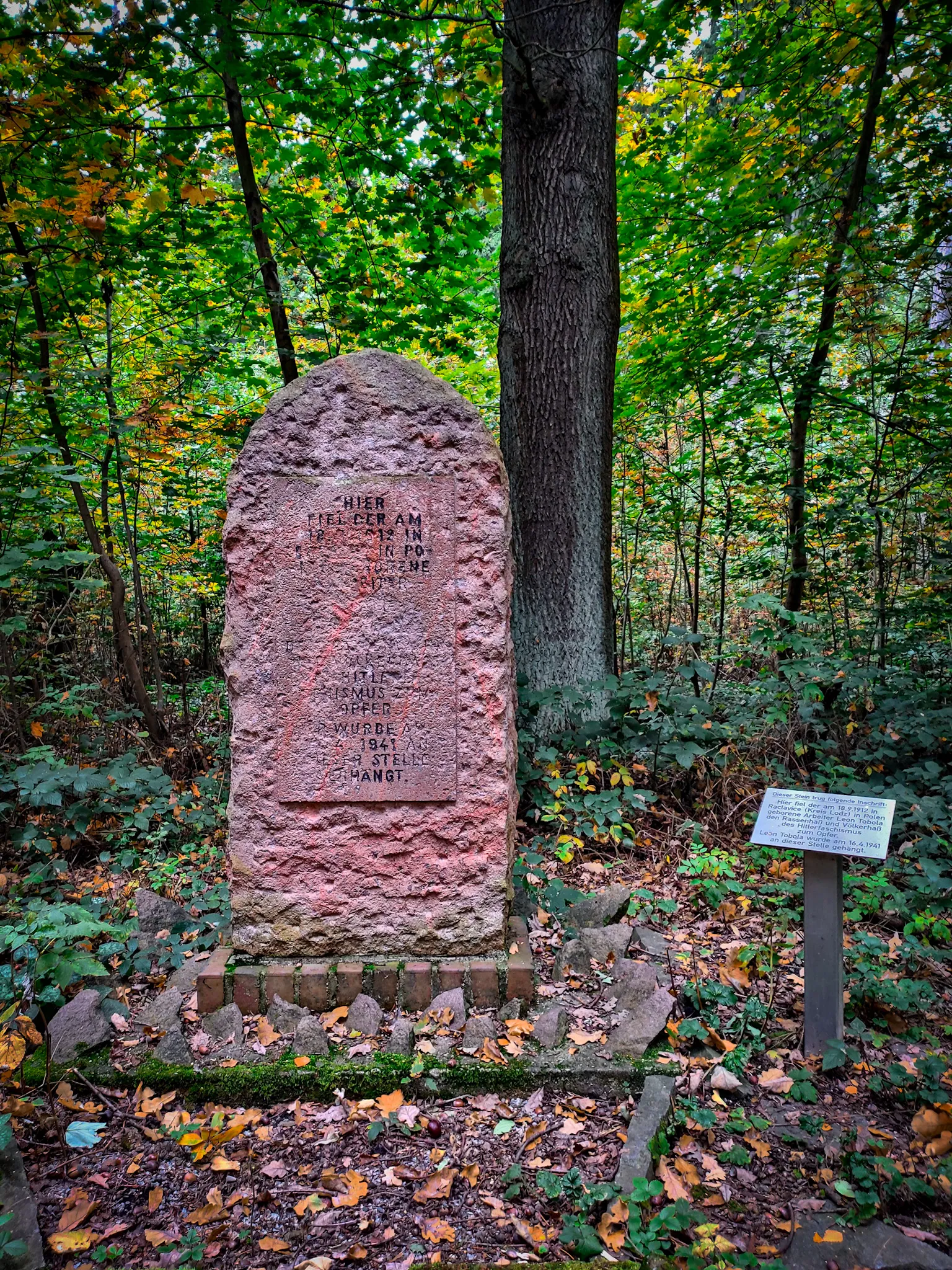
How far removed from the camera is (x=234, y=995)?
2.64 meters

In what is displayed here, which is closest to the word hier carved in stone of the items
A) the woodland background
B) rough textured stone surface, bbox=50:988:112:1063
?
the woodland background

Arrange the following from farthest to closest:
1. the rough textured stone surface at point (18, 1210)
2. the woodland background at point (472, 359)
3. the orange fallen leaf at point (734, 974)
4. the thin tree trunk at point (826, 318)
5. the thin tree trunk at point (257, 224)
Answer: the thin tree trunk at point (257, 224)
the thin tree trunk at point (826, 318)
the woodland background at point (472, 359)
the orange fallen leaf at point (734, 974)
the rough textured stone surface at point (18, 1210)

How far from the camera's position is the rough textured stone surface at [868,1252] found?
1.63 meters

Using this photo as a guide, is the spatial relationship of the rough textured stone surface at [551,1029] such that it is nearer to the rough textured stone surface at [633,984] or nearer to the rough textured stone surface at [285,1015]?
the rough textured stone surface at [633,984]

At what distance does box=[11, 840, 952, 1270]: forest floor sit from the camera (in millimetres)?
1805

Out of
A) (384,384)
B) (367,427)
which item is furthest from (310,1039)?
(384,384)

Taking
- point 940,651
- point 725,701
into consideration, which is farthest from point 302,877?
point 940,651

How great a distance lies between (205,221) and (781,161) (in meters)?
4.57

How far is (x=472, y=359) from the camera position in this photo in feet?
22.1

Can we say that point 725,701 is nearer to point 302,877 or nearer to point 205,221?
point 302,877

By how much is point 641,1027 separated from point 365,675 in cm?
163

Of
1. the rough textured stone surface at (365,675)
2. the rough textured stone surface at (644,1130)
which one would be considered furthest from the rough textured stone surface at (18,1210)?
the rough textured stone surface at (644,1130)

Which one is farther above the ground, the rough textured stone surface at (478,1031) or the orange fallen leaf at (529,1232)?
the rough textured stone surface at (478,1031)

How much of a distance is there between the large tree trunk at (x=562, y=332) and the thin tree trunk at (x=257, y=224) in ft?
5.71
